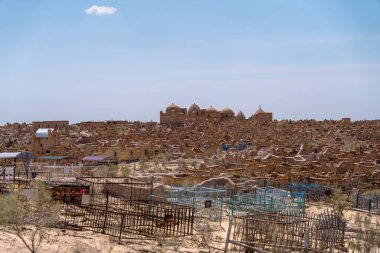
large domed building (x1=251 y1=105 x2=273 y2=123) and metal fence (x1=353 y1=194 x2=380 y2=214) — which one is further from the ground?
large domed building (x1=251 y1=105 x2=273 y2=123)

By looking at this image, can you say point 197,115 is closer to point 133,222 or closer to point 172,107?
point 172,107

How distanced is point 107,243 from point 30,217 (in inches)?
106

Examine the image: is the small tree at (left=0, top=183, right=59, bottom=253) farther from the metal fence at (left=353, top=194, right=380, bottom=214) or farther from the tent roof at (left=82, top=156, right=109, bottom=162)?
the tent roof at (left=82, top=156, right=109, bottom=162)

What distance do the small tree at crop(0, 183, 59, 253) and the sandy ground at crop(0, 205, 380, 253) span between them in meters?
0.24

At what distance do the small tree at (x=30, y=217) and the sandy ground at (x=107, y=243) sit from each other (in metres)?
0.24

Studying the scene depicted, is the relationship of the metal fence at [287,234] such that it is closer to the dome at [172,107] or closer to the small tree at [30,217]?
the small tree at [30,217]

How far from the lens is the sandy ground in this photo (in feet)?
43.3

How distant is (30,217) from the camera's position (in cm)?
1519

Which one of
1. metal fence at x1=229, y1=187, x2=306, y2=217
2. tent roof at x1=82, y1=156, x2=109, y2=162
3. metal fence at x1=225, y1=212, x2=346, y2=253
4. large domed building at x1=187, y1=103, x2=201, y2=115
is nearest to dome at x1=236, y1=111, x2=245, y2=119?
large domed building at x1=187, y1=103, x2=201, y2=115

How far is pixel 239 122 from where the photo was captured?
7812 centimetres

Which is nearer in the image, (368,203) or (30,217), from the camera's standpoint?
(30,217)

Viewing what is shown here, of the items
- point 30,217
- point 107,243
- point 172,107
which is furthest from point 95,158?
point 172,107

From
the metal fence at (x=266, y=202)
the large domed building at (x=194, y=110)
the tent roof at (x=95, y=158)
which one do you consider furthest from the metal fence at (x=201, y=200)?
the large domed building at (x=194, y=110)

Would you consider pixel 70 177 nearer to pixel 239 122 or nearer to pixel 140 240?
pixel 140 240
